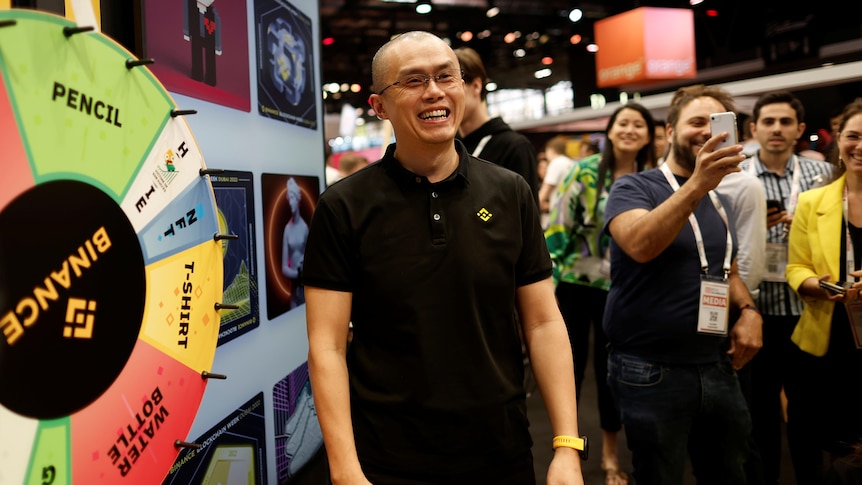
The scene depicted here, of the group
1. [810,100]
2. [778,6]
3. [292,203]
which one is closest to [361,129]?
[778,6]

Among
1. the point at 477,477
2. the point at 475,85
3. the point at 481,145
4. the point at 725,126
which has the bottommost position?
the point at 477,477

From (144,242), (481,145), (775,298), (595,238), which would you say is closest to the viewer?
(144,242)

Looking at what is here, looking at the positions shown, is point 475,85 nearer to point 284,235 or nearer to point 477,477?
point 284,235

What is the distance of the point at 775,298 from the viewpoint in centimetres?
309

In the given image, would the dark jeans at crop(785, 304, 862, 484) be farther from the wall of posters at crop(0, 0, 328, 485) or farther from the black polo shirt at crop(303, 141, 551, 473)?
the wall of posters at crop(0, 0, 328, 485)

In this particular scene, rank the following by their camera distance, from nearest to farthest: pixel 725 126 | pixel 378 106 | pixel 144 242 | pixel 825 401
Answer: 1. pixel 144 242
2. pixel 378 106
3. pixel 725 126
4. pixel 825 401

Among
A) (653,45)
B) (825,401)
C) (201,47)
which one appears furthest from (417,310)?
(653,45)

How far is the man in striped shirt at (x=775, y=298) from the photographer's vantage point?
306cm

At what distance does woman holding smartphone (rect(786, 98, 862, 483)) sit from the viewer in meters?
2.54

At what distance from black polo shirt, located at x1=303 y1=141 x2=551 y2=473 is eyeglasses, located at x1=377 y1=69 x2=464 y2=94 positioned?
18 centimetres

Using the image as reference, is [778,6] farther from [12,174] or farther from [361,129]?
[361,129]

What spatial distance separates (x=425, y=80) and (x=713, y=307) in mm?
1239

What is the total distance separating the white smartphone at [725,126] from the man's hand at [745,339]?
1.94 feet

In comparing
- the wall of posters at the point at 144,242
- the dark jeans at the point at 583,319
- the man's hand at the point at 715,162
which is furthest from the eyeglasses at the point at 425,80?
the dark jeans at the point at 583,319
